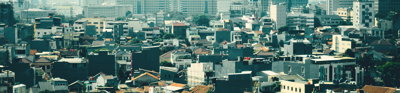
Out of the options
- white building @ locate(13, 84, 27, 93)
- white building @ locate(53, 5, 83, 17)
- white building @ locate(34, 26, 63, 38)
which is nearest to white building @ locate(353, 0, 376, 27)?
white building @ locate(34, 26, 63, 38)

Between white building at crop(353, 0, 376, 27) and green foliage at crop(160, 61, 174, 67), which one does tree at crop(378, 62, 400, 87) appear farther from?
white building at crop(353, 0, 376, 27)

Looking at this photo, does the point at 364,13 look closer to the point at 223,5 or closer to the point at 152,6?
the point at 223,5

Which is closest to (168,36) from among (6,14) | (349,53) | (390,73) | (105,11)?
(6,14)

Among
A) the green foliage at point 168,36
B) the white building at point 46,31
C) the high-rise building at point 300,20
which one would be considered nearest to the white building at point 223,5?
the high-rise building at point 300,20

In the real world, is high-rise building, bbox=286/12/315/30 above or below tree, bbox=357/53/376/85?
above

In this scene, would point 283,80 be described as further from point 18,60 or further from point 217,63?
point 18,60

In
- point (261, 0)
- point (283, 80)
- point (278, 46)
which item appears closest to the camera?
point (283, 80)

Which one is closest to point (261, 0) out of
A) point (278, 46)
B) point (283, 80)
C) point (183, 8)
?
point (183, 8)
